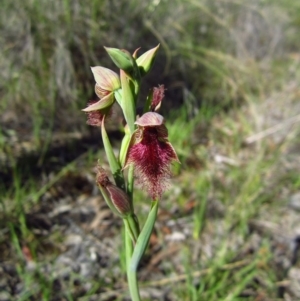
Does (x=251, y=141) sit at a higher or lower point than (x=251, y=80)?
lower

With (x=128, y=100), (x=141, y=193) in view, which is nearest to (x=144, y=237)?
(x=128, y=100)

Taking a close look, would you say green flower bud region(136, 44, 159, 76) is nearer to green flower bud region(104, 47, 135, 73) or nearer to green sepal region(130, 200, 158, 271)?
green flower bud region(104, 47, 135, 73)

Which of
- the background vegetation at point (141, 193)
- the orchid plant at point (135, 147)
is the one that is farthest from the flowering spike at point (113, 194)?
the background vegetation at point (141, 193)

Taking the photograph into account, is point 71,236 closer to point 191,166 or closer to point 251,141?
point 191,166

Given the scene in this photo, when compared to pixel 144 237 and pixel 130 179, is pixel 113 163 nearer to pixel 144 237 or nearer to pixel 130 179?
pixel 130 179

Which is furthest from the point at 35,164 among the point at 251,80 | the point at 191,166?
the point at 251,80

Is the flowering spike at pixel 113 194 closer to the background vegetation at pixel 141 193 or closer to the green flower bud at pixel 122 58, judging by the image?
the green flower bud at pixel 122 58
